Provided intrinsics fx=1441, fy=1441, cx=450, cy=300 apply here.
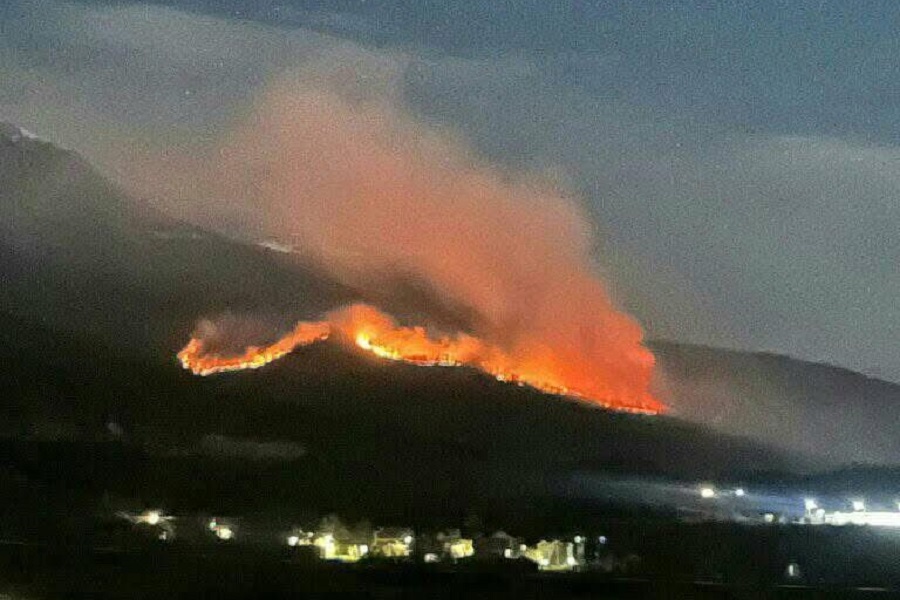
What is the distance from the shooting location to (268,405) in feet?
128

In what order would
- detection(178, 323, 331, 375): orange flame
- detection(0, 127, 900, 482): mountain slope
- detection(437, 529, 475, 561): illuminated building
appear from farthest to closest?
detection(178, 323, 331, 375): orange flame → detection(0, 127, 900, 482): mountain slope → detection(437, 529, 475, 561): illuminated building


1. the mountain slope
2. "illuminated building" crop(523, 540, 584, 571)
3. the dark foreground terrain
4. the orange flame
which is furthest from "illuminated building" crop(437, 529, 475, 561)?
the orange flame

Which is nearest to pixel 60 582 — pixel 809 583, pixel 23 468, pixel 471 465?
pixel 809 583

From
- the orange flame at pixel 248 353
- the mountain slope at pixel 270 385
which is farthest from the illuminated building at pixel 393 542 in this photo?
the orange flame at pixel 248 353

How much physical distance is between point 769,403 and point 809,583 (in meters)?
45.2

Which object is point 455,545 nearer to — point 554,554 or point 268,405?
point 554,554

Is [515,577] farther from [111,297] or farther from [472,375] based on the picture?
[111,297]

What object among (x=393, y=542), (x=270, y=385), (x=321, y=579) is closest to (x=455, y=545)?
(x=393, y=542)

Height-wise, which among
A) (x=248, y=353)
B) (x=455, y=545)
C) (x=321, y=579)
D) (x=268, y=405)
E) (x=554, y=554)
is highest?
(x=248, y=353)

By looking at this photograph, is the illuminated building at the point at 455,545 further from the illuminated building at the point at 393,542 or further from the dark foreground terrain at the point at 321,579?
the dark foreground terrain at the point at 321,579

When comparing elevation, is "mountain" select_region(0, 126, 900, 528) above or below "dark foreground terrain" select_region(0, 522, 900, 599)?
above

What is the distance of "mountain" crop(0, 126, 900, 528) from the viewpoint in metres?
27.5

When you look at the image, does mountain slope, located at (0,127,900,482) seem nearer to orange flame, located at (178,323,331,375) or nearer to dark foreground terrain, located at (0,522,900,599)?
orange flame, located at (178,323,331,375)

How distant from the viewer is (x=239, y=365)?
4412 centimetres
